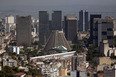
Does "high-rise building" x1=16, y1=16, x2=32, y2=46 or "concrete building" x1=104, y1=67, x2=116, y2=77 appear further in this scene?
"high-rise building" x1=16, y1=16, x2=32, y2=46

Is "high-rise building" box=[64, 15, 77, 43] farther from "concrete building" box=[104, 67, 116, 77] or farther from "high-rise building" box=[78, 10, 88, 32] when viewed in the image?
"concrete building" box=[104, 67, 116, 77]

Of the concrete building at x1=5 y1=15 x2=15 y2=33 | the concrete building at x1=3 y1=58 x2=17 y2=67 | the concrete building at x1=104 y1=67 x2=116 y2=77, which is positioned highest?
the concrete building at x1=3 y1=58 x2=17 y2=67

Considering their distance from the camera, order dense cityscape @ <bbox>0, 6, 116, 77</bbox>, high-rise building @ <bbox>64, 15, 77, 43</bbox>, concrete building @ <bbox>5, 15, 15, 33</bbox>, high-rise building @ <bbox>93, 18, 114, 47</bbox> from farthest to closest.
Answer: concrete building @ <bbox>5, 15, 15, 33</bbox>, high-rise building @ <bbox>64, 15, 77, 43</bbox>, high-rise building @ <bbox>93, 18, 114, 47</bbox>, dense cityscape @ <bbox>0, 6, 116, 77</bbox>

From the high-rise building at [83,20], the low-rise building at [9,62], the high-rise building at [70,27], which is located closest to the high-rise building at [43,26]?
the high-rise building at [70,27]

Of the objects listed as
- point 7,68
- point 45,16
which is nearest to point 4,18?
point 45,16

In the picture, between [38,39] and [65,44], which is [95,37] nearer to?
[65,44]

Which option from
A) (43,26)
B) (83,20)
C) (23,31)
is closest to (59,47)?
(23,31)

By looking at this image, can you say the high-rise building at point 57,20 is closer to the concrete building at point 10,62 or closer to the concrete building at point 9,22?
the concrete building at point 9,22

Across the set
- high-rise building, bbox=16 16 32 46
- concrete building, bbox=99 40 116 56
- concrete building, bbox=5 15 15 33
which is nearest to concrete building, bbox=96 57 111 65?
concrete building, bbox=99 40 116 56
